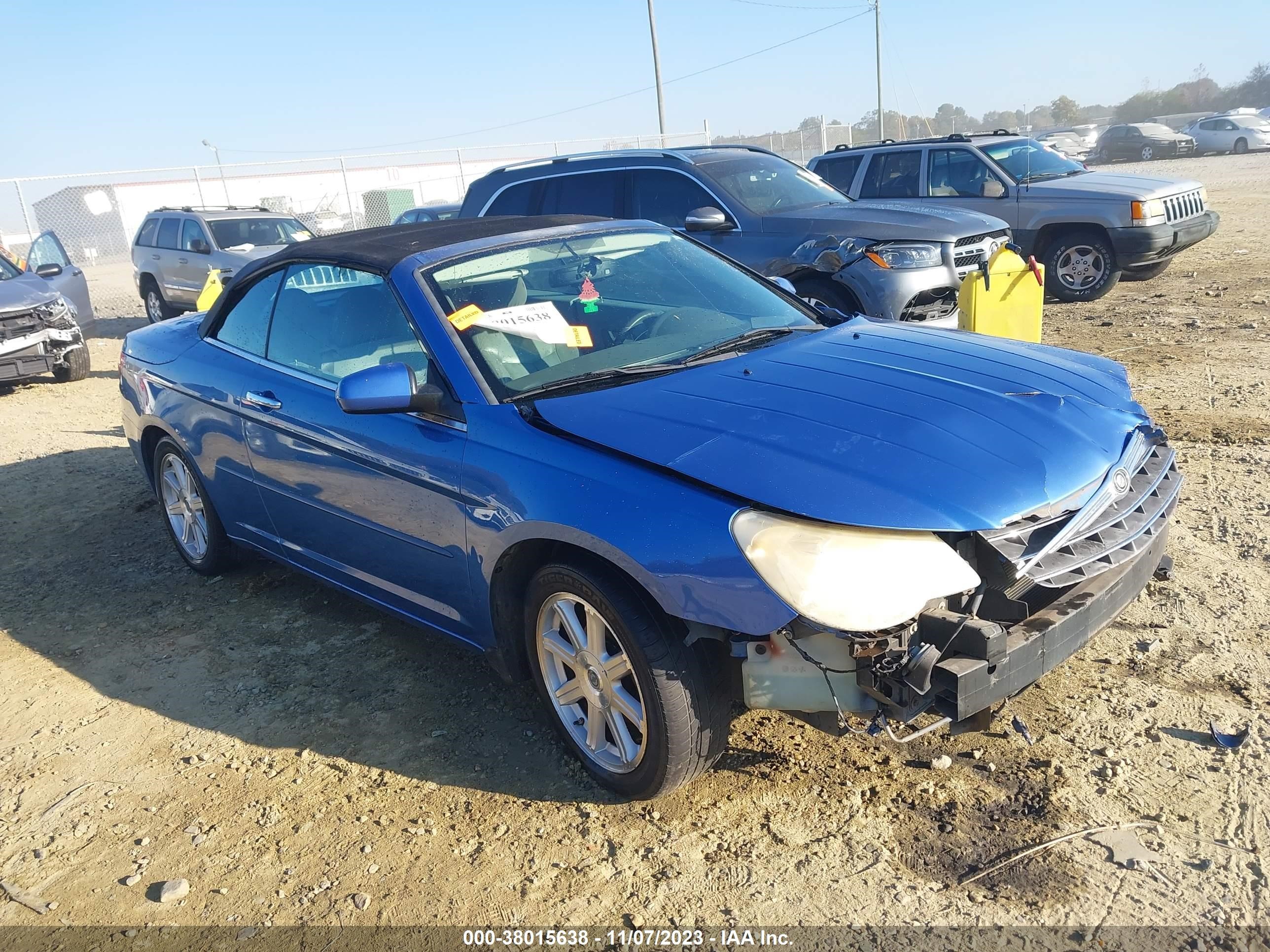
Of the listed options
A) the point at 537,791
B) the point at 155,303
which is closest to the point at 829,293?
the point at 537,791

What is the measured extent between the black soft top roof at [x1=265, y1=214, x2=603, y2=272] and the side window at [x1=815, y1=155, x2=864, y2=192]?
8338 millimetres

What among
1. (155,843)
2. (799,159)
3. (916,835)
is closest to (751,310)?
(916,835)

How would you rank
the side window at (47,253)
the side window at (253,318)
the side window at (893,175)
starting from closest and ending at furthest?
the side window at (253,318) < the side window at (893,175) < the side window at (47,253)

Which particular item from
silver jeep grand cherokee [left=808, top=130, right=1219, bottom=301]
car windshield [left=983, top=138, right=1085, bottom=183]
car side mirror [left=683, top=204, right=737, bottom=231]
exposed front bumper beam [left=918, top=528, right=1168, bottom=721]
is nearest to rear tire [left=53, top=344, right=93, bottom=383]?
car side mirror [left=683, top=204, right=737, bottom=231]

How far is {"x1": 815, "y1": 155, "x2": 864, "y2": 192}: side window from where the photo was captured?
1189 centimetres

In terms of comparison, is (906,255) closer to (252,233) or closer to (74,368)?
(74,368)

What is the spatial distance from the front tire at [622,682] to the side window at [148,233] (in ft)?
46.5

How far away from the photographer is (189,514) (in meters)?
5.14

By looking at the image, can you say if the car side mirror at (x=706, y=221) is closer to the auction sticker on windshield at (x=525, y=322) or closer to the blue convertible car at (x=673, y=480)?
the blue convertible car at (x=673, y=480)

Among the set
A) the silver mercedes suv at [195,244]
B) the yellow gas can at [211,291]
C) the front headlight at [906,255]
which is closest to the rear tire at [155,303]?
the silver mercedes suv at [195,244]

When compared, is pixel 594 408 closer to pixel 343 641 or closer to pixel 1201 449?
pixel 343 641

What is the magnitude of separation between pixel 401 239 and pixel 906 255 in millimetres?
4649

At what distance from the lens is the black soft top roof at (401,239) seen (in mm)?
3789

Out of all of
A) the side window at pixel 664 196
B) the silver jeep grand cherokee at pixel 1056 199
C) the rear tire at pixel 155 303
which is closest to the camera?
the side window at pixel 664 196
